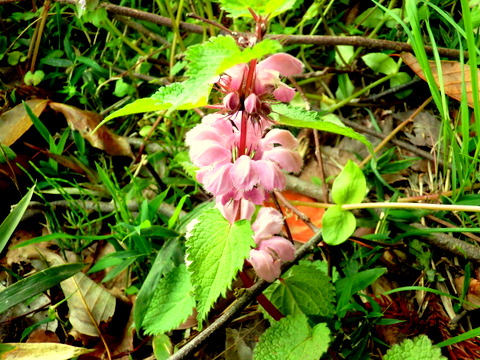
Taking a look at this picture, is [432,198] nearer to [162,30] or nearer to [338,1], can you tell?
[338,1]

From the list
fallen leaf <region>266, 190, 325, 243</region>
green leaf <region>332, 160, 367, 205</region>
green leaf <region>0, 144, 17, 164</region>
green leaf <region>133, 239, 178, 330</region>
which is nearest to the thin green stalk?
fallen leaf <region>266, 190, 325, 243</region>

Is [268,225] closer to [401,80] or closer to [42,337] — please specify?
[42,337]

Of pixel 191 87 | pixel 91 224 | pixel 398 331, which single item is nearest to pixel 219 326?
pixel 398 331

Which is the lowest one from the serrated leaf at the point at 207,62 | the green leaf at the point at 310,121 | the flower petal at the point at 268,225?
the flower petal at the point at 268,225

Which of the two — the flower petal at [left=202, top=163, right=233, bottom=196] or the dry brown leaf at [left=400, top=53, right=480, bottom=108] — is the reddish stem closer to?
the flower petal at [left=202, top=163, right=233, bottom=196]

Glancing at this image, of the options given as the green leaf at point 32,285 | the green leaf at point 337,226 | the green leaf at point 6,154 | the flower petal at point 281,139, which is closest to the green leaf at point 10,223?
the green leaf at point 32,285

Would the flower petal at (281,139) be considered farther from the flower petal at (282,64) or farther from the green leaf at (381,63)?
the green leaf at (381,63)

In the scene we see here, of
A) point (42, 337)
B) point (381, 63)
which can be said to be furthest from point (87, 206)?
point (381, 63)
